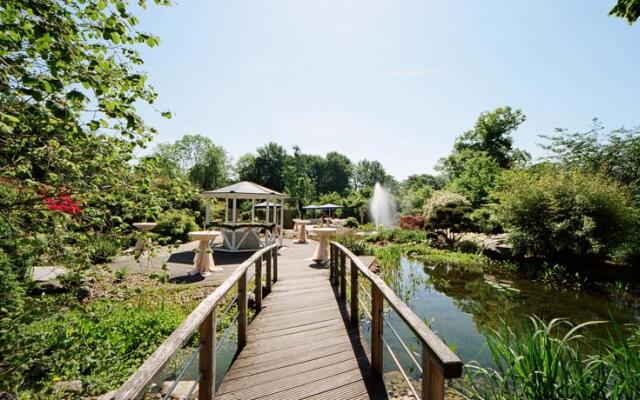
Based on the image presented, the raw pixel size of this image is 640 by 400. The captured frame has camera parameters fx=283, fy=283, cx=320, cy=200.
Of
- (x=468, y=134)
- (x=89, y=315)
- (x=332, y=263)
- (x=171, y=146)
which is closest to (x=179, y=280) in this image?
(x=332, y=263)

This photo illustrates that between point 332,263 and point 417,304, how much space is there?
2.13m

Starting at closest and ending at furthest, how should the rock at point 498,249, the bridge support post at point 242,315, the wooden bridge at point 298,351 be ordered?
the wooden bridge at point 298,351 → the bridge support post at point 242,315 → the rock at point 498,249

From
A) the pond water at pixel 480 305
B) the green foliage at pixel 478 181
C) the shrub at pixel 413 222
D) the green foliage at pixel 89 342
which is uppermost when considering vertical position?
the green foliage at pixel 478 181

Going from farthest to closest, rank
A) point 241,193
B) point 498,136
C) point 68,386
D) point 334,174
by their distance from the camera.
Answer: point 334,174
point 498,136
point 241,193
point 68,386

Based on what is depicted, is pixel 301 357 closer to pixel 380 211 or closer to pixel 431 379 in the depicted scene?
pixel 431 379

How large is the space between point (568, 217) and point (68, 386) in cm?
1185

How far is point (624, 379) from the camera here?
1.61 meters

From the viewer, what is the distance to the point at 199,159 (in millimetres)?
39406

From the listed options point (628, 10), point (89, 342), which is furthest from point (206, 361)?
point (628, 10)

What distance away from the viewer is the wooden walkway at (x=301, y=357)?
2.21 metres

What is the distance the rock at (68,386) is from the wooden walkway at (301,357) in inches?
60.4

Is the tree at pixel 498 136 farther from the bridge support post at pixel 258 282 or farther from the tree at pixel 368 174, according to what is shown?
the tree at pixel 368 174

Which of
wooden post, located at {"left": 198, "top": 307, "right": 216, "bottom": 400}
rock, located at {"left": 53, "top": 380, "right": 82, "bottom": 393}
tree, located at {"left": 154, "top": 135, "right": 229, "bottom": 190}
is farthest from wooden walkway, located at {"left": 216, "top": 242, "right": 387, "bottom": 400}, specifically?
tree, located at {"left": 154, "top": 135, "right": 229, "bottom": 190}

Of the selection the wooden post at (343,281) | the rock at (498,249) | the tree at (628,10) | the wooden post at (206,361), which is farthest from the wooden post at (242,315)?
the rock at (498,249)
